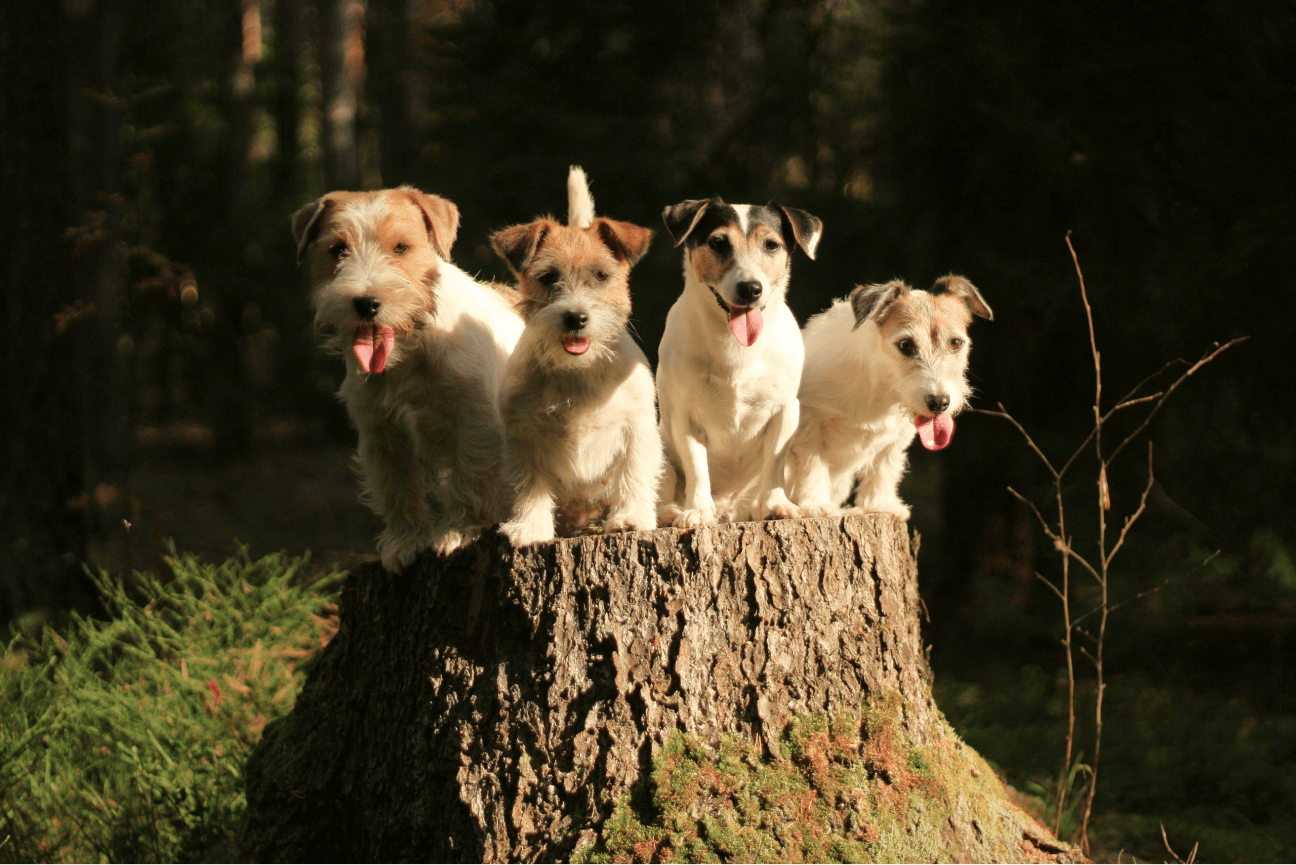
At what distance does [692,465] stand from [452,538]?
1131 millimetres

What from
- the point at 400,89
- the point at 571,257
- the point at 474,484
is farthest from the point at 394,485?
the point at 400,89

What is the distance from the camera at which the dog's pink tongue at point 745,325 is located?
4.05 meters

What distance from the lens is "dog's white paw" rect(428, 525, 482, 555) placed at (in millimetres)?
4137

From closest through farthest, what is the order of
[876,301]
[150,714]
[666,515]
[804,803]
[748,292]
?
[804,803], [748,292], [666,515], [876,301], [150,714]

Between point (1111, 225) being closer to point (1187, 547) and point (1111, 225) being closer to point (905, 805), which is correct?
point (1187, 547)

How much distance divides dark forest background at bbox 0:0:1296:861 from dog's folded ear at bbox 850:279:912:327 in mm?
2594

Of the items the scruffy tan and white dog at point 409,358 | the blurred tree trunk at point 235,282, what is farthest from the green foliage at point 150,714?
the blurred tree trunk at point 235,282

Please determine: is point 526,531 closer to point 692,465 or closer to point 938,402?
point 692,465

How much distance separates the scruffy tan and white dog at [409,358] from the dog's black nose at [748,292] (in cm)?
117

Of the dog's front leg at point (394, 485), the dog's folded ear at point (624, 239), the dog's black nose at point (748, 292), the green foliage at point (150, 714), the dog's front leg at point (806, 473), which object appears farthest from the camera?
the green foliage at point (150, 714)

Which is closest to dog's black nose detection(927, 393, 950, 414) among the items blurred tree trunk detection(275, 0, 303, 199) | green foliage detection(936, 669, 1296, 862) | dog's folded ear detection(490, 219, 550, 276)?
dog's folded ear detection(490, 219, 550, 276)

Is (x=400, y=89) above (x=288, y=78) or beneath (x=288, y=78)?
above

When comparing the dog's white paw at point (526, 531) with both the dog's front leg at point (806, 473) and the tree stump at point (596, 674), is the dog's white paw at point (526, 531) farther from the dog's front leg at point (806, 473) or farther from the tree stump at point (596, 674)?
the dog's front leg at point (806, 473)

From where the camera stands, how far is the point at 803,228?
4422 millimetres
